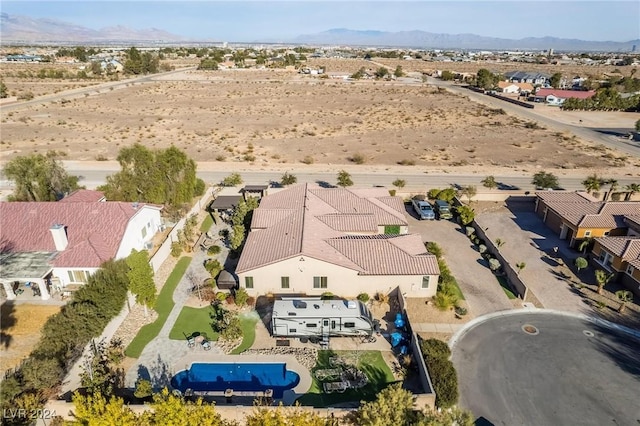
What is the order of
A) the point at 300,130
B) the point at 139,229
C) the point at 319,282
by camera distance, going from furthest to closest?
the point at 300,130 → the point at 139,229 → the point at 319,282

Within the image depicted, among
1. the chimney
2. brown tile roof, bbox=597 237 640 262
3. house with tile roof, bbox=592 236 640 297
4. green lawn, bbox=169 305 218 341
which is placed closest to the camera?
green lawn, bbox=169 305 218 341

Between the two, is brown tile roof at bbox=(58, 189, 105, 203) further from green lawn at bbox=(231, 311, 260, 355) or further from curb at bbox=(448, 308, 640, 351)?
curb at bbox=(448, 308, 640, 351)

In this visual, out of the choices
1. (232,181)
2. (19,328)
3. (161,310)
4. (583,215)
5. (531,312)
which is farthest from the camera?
(232,181)

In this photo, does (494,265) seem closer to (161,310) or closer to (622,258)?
(622,258)

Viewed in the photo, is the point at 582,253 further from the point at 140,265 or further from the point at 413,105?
the point at 413,105

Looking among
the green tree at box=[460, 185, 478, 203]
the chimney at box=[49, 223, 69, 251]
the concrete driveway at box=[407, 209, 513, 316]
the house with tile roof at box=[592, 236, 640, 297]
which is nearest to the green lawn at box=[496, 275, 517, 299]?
the concrete driveway at box=[407, 209, 513, 316]

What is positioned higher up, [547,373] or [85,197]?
[85,197]

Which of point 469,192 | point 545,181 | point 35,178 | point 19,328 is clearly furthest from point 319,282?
point 545,181
